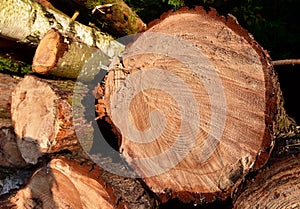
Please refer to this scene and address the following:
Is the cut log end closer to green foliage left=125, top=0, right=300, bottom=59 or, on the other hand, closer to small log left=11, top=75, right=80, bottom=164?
small log left=11, top=75, right=80, bottom=164

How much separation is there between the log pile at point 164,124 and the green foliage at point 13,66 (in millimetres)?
533

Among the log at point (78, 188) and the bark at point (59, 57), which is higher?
the bark at point (59, 57)

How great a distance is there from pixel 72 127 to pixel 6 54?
103 centimetres

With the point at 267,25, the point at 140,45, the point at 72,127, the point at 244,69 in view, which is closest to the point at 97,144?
the point at 72,127

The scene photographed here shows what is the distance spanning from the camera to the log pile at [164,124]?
236 cm

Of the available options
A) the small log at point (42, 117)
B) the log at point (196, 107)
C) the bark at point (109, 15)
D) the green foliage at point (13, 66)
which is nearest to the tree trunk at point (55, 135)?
the small log at point (42, 117)

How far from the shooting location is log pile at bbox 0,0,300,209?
7.75ft

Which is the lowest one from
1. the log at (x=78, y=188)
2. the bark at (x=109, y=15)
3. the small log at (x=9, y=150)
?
the small log at (x=9, y=150)

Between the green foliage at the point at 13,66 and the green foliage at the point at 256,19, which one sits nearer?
the green foliage at the point at 13,66

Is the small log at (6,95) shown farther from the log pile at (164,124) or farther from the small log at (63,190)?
the small log at (63,190)

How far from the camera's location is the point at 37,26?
3.16m

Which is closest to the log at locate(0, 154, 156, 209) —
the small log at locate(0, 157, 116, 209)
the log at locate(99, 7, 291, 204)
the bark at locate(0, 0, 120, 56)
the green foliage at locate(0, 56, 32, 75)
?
the small log at locate(0, 157, 116, 209)

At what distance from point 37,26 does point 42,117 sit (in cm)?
66

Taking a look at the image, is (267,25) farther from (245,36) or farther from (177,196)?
(177,196)
